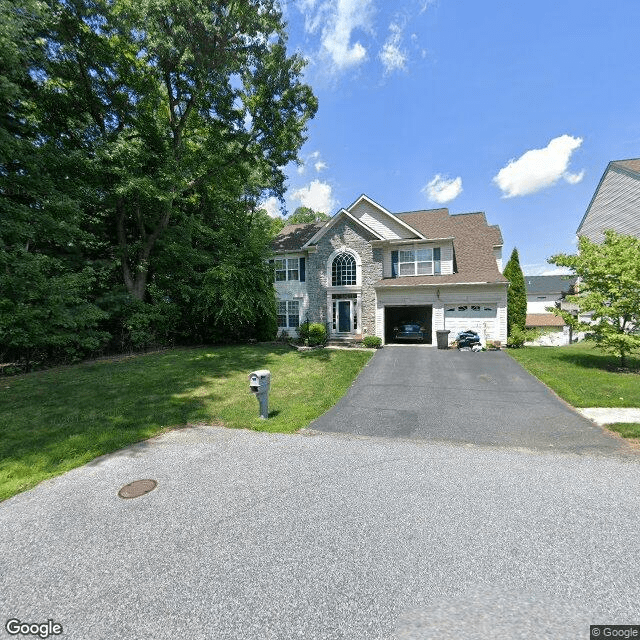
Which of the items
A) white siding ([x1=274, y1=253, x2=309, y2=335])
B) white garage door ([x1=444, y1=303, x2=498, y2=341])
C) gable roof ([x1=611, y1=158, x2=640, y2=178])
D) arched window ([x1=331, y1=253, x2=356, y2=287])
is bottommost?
white garage door ([x1=444, y1=303, x2=498, y2=341])

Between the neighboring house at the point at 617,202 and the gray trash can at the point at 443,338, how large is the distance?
1381 centimetres

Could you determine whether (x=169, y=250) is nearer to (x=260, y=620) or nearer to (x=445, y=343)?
(x=445, y=343)

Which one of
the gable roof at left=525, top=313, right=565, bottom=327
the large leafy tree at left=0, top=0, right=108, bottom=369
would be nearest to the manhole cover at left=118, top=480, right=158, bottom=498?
the large leafy tree at left=0, top=0, right=108, bottom=369

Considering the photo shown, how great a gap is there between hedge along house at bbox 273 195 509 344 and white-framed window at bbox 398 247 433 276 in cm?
6

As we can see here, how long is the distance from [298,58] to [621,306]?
19.4 metres

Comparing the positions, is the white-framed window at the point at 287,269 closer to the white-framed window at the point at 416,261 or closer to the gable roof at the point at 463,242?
the gable roof at the point at 463,242

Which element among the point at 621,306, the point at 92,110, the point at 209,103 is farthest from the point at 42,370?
the point at 621,306

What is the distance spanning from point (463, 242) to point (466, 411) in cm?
1652

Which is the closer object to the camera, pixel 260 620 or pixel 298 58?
pixel 260 620

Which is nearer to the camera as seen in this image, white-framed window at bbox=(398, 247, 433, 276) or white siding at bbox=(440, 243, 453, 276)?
white siding at bbox=(440, 243, 453, 276)

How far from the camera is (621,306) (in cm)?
1070

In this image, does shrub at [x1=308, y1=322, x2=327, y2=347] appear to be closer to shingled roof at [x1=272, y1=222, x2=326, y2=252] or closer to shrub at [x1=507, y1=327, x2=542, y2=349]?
shingled roof at [x1=272, y1=222, x2=326, y2=252]

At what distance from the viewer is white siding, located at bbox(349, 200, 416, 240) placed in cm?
1947

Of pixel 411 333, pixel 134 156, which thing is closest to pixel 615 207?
pixel 411 333
